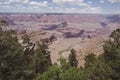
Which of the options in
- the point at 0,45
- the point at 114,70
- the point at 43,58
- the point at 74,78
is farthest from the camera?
the point at 43,58

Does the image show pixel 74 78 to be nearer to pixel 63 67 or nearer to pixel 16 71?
pixel 63 67

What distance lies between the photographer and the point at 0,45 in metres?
26.2

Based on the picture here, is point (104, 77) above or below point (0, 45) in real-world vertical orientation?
below

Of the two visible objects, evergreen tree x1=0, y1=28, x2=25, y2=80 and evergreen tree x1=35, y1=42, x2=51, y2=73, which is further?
evergreen tree x1=35, y1=42, x2=51, y2=73

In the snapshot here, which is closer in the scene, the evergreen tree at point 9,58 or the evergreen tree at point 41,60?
the evergreen tree at point 9,58

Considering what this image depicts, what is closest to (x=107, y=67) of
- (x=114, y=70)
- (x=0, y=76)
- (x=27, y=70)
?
(x=114, y=70)

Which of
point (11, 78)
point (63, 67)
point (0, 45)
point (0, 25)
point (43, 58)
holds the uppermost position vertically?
point (0, 25)

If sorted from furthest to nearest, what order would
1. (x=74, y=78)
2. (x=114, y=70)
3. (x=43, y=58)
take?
(x=43, y=58) → (x=114, y=70) → (x=74, y=78)

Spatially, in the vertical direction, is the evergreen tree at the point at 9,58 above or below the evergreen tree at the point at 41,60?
above

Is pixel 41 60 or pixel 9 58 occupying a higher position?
pixel 9 58

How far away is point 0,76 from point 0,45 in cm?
350

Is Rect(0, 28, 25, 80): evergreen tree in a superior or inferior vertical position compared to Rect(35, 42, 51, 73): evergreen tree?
superior

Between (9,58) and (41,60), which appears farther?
(41,60)

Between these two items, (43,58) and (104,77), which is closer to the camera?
(104,77)
